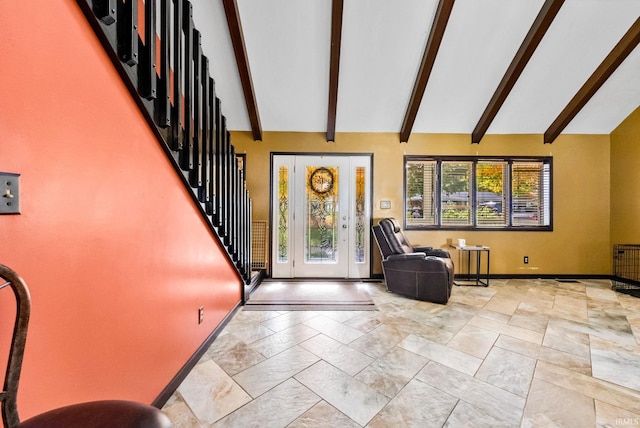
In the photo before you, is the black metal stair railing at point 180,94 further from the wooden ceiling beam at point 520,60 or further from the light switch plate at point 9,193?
the wooden ceiling beam at point 520,60

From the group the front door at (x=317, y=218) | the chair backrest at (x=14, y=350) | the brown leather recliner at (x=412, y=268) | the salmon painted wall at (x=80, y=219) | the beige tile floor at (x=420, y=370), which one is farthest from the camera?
the front door at (x=317, y=218)

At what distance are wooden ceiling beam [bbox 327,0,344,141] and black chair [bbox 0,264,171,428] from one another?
330 centimetres

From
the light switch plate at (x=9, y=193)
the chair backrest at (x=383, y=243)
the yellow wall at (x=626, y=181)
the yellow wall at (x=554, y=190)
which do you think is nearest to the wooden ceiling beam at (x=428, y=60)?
the yellow wall at (x=554, y=190)

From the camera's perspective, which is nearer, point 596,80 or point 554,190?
point 596,80

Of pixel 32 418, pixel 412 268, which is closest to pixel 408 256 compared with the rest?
pixel 412 268

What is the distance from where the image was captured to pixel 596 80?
3.52m

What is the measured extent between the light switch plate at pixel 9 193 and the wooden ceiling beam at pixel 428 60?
3.64 m

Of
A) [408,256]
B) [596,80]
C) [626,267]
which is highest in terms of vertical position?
[596,80]

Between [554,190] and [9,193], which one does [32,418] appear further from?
[554,190]

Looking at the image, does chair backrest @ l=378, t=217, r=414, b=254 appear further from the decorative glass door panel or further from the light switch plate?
the light switch plate

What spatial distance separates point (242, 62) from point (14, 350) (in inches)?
135

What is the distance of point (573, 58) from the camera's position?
3.38m

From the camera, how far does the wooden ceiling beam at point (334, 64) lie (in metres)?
2.78

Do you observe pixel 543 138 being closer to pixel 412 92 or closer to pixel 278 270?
pixel 412 92
